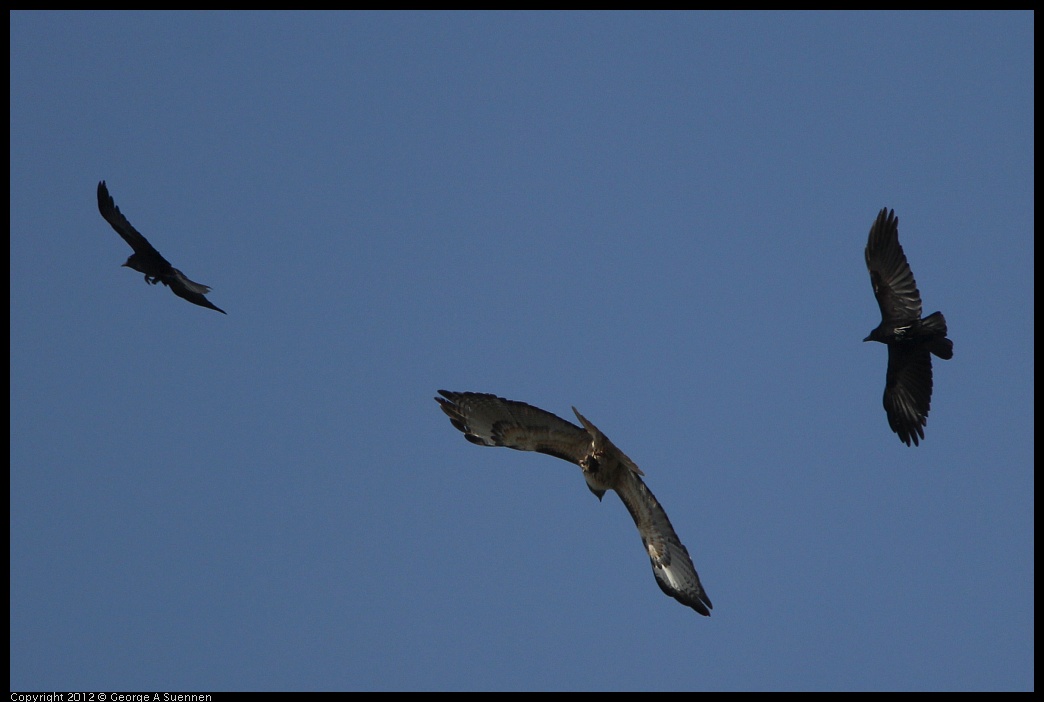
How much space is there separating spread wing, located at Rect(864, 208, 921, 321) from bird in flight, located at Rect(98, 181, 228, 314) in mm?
9462

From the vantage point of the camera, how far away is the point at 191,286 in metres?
18.7

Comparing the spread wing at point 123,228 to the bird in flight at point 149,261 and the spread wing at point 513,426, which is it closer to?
the bird in flight at point 149,261

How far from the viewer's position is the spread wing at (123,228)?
18766mm

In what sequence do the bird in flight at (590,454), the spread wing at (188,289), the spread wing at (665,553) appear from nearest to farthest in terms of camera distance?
the bird in flight at (590,454) → the spread wing at (665,553) → the spread wing at (188,289)

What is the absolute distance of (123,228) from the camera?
18.9 meters

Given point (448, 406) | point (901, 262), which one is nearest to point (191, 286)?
point (448, 406)

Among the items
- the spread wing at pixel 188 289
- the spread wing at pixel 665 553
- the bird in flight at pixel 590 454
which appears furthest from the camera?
the spread wing at pixel 188 289

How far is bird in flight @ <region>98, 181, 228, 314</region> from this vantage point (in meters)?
18.8

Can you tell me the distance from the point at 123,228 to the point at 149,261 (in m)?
0.59

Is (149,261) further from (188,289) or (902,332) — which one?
(902,332)

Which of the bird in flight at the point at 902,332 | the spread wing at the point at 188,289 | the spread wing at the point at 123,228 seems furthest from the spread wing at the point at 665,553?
the spread wing at the point at 123,228

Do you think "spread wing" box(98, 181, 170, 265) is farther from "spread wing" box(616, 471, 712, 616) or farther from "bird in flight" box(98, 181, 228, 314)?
"spread wing" box(616, 471, 712, 616)

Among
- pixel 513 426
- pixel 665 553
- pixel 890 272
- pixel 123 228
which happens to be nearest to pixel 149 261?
pixel 123 228

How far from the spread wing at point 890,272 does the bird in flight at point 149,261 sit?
9462 millimetres
